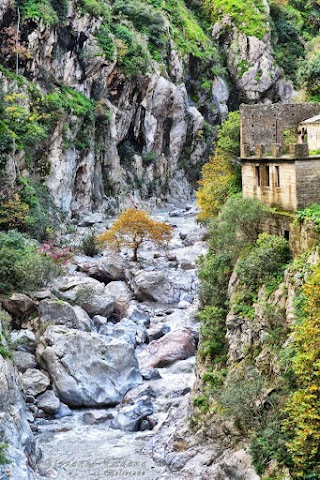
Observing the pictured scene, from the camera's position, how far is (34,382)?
93.3ft

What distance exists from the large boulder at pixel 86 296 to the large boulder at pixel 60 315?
2870 mm

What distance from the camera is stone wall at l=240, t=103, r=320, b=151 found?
31.0 m

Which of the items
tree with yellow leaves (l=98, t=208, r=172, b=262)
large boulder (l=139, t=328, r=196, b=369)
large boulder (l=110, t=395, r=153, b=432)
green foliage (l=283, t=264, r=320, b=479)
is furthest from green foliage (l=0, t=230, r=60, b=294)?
green foliage (l=283, t=264, r=320, b=479)

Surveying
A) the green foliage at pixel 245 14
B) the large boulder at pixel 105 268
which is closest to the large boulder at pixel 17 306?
the large boulder at pixel 105 268

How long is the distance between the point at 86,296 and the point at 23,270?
14.6 ft

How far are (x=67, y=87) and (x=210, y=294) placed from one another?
3732 cm

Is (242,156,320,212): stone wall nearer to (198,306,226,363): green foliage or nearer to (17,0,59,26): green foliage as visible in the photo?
(198,306,226,363): green foliage

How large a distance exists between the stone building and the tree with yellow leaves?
19509 mm

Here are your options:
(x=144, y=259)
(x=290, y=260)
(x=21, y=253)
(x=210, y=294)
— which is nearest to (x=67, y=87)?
(x=144, y=259)

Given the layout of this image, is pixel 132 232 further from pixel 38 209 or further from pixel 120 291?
pixel 120 291

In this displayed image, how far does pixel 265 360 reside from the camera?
831 inches

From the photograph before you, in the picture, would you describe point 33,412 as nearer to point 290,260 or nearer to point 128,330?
point 128,330

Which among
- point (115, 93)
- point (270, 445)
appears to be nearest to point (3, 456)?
point (270, 445)

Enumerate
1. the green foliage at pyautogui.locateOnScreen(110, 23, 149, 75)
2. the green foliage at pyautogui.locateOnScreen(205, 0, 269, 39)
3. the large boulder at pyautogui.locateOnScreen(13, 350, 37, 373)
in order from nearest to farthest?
the large boulder at pyautogui.locateOnScreen(13, 350, 37, 373)
the green foliage at pyautogui.locateOnScreen(110, 23, 149, 75)
the green foliage at pyautogui.locateOnScreen(205, 0, 269, 39)
